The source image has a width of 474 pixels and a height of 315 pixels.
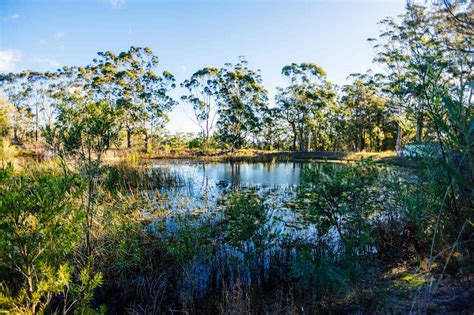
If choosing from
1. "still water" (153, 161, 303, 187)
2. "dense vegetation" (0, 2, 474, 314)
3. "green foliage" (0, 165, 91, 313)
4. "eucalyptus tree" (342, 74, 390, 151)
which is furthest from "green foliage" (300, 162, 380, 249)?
"eucalyptus tree" (342, 74, 390, 151)

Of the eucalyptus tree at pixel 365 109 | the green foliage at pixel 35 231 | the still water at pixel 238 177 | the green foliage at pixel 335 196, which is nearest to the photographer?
the green foliage at pixel 35 231

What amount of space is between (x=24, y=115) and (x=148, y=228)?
55348 mm

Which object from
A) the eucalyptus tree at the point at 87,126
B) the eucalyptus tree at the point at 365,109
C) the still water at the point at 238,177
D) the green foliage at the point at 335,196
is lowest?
the still water at the point at 238,177

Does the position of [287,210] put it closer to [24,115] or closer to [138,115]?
[138,115]

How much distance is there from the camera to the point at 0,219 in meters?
2.04

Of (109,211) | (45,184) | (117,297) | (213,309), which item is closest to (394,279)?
(213,309)

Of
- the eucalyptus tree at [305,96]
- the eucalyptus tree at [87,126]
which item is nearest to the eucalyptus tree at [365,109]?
the eucalyptus tree at [305,96]

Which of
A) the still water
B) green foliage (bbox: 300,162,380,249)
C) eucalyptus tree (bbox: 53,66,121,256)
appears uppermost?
eucalyptus tree (bbox: 53,66,121,256)

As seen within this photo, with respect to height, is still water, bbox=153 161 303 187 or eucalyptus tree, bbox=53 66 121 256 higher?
eucalyptus tree, bbox=53 66 121 256

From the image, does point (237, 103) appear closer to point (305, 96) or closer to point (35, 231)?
point (305, 96)

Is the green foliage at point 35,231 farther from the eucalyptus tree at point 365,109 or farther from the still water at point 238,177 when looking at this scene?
the eucalyptus tree at point 365,109

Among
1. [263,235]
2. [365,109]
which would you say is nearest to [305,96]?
[365,109]

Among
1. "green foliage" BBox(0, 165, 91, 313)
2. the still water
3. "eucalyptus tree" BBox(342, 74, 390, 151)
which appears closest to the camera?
"green foliage" BBox(0, 165, 91, 313)

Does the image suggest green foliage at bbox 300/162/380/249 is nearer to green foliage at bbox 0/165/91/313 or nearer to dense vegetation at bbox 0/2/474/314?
dense vegetation at bbox 0/2/474/314
